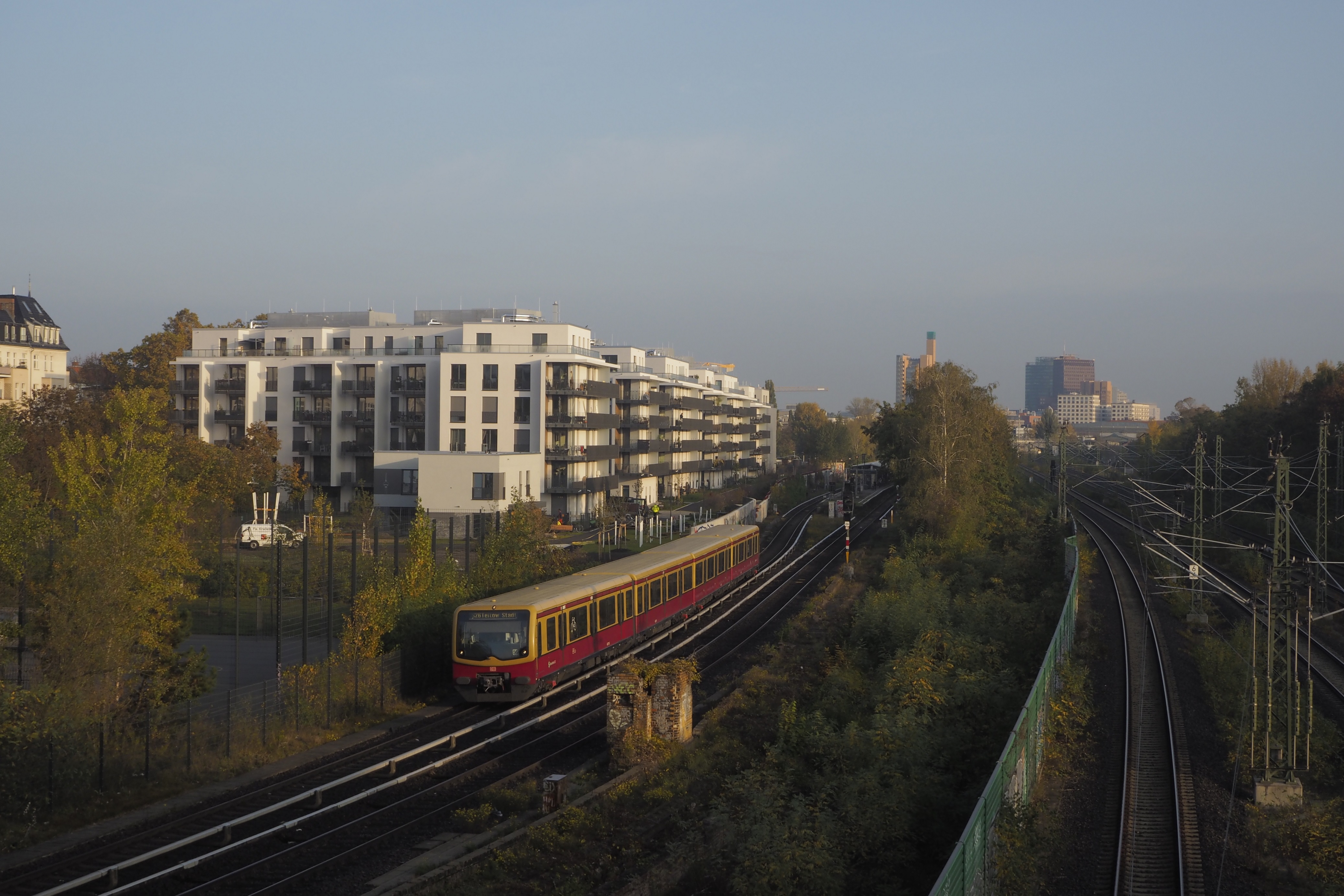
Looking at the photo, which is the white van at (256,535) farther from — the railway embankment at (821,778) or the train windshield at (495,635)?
the railway embankment at (821,778)

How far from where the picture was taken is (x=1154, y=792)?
17469mm

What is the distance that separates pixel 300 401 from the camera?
231 feet

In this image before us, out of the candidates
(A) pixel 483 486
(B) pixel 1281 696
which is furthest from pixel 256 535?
(B) pixel 1281 696

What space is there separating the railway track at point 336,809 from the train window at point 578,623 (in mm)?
1416

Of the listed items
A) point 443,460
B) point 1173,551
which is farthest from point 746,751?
point 443,460

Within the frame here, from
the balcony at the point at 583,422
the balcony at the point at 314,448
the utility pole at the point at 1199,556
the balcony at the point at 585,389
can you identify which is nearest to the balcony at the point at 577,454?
the balcony at the point at 583,422

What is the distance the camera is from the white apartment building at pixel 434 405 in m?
63.0

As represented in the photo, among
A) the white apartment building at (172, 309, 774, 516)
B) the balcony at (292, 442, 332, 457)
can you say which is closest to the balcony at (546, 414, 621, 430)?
the white apartment building at (172, 309, 774, 516)

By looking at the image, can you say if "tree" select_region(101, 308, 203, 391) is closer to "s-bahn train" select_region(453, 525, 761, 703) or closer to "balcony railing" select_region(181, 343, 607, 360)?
"balcony railing" select_region(181, 343, 607, 360)

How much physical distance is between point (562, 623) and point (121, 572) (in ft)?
30.9

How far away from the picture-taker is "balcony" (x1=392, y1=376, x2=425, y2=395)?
68188mm

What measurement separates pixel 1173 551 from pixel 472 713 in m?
32.3

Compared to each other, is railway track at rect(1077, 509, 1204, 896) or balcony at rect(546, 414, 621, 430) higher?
balcony at rect(546, 414, 621, 430)

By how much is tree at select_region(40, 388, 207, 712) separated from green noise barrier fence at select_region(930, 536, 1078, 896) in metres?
13.9
